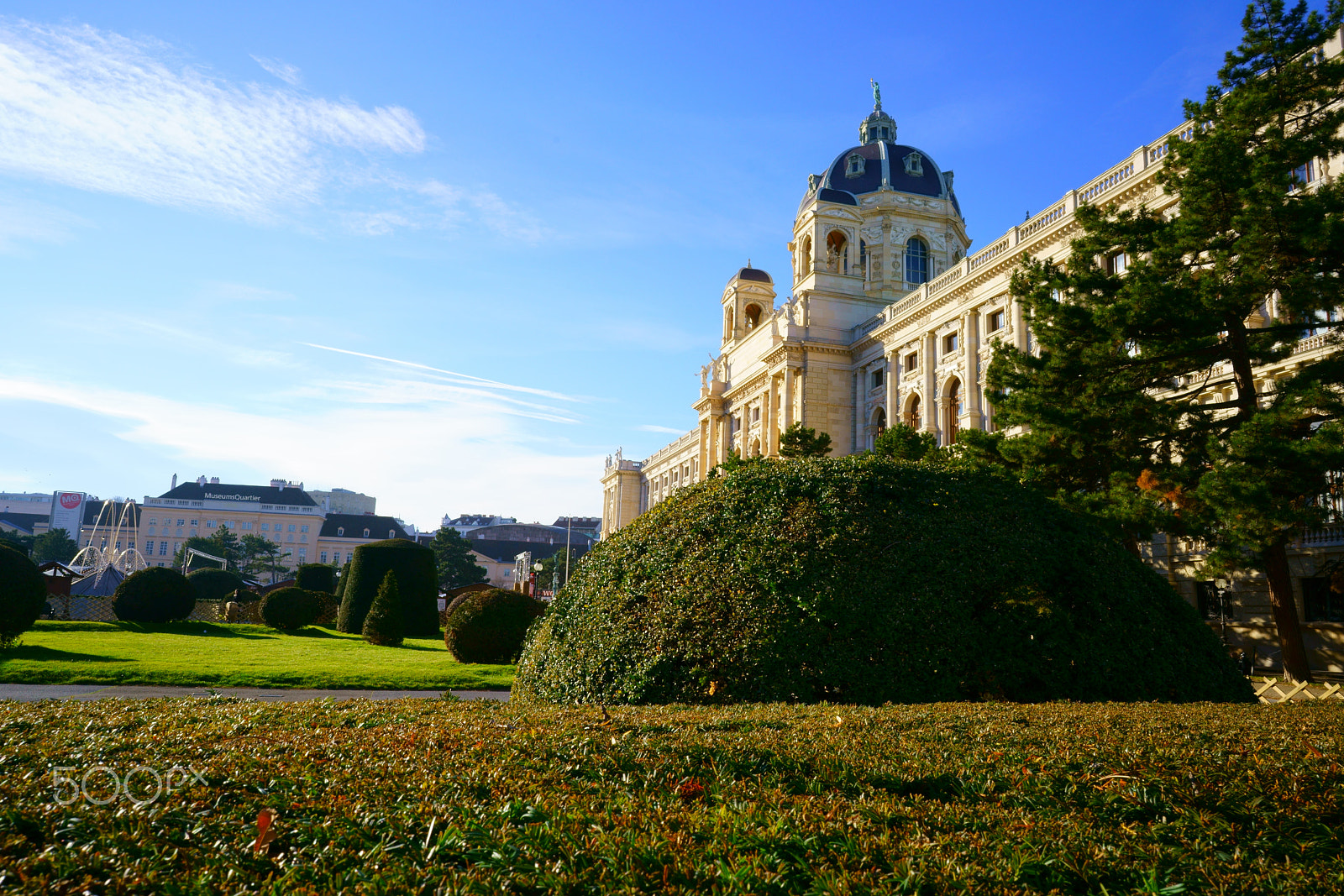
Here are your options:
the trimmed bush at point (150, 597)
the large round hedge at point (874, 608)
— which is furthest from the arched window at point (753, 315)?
the large round hedge at point (874, 608)

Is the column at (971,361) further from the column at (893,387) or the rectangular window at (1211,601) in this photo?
the rectangular window at (1211,601)

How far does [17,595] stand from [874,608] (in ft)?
69.4

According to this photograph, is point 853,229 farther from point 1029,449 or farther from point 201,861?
point 201,861

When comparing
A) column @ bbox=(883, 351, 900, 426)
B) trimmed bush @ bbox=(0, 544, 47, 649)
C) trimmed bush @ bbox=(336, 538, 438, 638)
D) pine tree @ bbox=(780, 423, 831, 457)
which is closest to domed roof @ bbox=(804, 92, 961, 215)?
column @ bbox=(883, 351, 900, 426)

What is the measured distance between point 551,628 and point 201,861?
26.8ft

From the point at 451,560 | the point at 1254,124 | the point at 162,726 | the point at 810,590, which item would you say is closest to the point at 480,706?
the point at 162,726

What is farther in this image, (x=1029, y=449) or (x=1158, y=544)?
(x=1158, y=544)

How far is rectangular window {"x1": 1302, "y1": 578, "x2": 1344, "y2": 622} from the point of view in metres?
22.6

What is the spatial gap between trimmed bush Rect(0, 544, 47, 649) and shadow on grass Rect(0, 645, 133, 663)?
A: 0.53m

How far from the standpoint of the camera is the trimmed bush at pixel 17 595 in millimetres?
20797

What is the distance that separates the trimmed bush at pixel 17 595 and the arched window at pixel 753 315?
49.9 metres

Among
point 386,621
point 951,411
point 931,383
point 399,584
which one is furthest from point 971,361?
point 399,584

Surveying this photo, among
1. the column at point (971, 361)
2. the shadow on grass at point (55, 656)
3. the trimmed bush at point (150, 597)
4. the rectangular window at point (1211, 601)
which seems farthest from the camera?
the column at point (971, 361)

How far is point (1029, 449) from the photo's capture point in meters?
19.3
